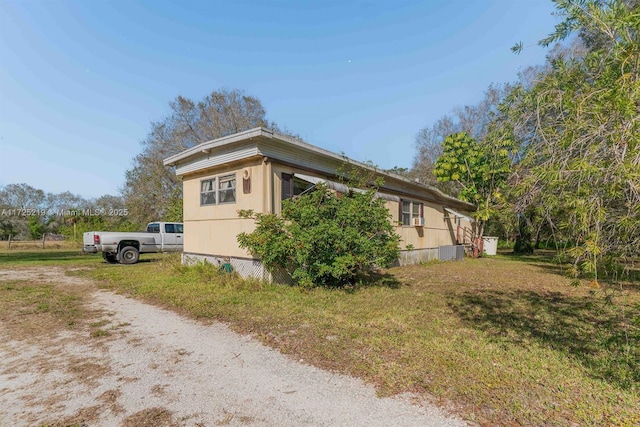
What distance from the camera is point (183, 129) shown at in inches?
844

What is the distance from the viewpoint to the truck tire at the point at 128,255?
1230cm

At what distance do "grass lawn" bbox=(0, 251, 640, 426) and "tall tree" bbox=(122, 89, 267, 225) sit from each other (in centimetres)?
1530

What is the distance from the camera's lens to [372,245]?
6.97 meters

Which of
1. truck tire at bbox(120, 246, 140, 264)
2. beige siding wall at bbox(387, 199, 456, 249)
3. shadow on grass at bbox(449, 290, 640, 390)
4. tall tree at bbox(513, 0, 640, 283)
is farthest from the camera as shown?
truck tire at bbox(120, 246, 140, 264)

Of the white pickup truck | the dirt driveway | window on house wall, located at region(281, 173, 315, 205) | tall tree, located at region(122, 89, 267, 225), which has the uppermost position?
tall tree, located at region(122, 89, 267, 225)

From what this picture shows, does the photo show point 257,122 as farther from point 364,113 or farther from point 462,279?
point 462,279

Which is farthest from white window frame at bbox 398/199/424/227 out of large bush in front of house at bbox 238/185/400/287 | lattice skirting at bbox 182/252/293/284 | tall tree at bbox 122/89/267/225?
tall tree at bbox 122/89/267/225

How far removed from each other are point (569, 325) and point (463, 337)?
2.01 metres

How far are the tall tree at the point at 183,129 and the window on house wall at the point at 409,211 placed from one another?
13389 millimetres

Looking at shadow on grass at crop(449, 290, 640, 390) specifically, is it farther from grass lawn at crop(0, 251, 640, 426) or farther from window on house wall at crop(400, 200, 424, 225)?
window on house wall at crop(400, 200, 424, 225)

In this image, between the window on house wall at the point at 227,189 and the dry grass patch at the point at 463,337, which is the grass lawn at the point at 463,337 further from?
the window on house wall at the point at 227,189

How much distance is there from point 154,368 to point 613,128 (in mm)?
4556

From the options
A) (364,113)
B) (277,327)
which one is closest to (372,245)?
(277,327)

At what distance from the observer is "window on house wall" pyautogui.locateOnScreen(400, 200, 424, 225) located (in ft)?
40.4
